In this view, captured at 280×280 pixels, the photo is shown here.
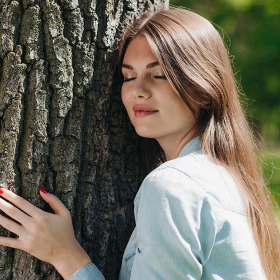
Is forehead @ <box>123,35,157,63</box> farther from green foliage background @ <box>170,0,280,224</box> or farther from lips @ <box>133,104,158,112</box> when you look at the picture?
green foliage background @ <box>170,0,280,224</box>

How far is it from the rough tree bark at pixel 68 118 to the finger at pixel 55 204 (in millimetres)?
28

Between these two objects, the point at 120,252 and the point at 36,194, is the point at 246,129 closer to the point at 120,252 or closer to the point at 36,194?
the point at 120,252

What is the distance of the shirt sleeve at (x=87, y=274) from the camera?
6.60 feet

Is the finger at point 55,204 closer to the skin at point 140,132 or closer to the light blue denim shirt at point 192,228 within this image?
the skin at point 140,132

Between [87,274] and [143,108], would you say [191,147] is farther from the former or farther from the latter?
[87,274]

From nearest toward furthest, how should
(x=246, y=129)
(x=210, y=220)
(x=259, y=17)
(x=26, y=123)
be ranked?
(x=210, y=220) < (x=26, y=123) < (x=246, y=129) < (x=259, y=17)

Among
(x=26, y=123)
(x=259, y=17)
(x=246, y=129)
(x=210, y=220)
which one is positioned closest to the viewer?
(x=210, y=220)

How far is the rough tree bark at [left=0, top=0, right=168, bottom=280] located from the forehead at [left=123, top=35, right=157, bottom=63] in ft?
0.28

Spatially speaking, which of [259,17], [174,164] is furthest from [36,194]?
[259,17]

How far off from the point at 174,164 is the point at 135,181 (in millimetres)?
512

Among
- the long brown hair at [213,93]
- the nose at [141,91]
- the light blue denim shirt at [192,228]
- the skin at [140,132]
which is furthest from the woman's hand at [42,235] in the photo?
the long brown hair at [213,93]

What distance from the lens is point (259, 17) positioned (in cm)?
866

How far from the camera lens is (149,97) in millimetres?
2117

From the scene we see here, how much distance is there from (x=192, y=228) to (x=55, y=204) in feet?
1.92
